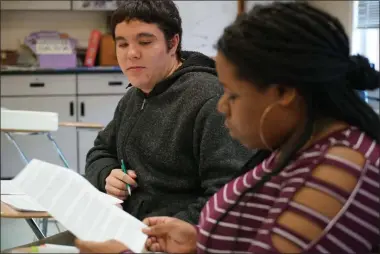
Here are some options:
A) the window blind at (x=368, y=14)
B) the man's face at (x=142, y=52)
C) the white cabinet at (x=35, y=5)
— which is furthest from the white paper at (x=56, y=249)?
the white cabinet at (x=35, y=5)

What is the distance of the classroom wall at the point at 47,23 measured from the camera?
197 inches

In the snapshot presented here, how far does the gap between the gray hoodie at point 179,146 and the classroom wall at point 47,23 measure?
12.2ft

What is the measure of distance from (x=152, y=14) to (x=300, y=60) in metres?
0.63

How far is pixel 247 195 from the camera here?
0.96 m

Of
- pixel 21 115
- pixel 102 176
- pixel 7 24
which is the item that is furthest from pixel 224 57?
pixel 7 24

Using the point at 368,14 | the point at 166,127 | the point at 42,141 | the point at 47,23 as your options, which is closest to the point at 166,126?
the point at 166,127

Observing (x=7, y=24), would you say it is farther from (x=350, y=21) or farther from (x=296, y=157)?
(x=296, y=157)

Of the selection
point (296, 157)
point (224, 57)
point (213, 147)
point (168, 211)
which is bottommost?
point (168, 211)

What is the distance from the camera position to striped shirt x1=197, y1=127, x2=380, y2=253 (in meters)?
0.87

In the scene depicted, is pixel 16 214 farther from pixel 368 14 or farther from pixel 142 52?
pixel 368 14

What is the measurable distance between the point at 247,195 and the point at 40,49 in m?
3.88

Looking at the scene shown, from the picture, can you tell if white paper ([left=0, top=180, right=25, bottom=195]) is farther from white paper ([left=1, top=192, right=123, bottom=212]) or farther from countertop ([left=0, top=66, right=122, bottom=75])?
countertop ([left=0, top=66, right=122, bottom=75])

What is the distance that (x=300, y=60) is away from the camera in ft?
2.92

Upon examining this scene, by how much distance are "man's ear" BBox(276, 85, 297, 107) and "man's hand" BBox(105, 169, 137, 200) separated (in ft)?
2.15
